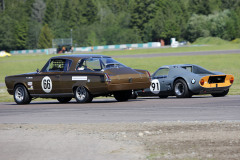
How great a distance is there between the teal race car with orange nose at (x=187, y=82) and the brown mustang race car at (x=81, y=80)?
3.77 ft

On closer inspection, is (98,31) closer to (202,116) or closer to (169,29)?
(169,29)

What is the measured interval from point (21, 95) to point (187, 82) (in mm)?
5447

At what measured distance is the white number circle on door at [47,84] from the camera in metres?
15.9

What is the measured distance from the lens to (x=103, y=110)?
1278cm

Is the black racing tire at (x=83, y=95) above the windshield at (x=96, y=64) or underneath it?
underneath

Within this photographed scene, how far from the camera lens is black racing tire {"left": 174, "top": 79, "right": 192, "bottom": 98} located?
624 inches

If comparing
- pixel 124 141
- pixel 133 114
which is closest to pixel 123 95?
pixel 133 114

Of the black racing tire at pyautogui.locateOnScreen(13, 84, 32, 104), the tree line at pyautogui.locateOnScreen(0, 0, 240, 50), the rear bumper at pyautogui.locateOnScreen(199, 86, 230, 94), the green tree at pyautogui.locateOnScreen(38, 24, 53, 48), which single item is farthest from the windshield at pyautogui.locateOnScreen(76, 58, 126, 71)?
the green tree at pyautogui.locateOnScreen(38, 24, 53, 48)

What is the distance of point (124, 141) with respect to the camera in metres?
7.66

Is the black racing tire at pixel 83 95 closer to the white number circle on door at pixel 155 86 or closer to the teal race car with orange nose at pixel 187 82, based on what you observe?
the teal race car with orange nose at pixel 187 82

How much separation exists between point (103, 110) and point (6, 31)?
6035 inches

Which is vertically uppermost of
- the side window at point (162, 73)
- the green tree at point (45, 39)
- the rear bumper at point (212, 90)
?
the green tree at point (45, 39)

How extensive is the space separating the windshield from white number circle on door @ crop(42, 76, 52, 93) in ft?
A: 3.62

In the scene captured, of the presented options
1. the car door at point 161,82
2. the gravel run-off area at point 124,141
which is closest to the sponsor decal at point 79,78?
the car door at point 161,82
